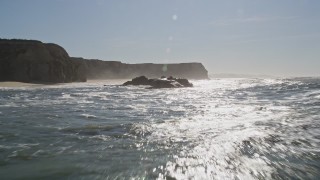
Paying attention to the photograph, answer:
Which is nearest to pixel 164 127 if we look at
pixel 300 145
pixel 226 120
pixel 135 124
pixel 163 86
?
pixel 135 124

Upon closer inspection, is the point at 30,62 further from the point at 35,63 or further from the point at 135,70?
the point at 135,70

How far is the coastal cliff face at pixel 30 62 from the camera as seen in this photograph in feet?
201

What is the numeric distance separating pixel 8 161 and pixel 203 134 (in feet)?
16.3

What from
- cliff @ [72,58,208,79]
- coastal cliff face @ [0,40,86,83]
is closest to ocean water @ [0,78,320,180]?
coastal cliff face @ [0,40,86,83]

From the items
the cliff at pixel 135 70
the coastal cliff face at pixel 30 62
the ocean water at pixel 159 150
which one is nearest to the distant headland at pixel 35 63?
the coastal cliff face at pixel 30 62

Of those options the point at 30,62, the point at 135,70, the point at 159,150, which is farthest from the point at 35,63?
the point at 135,70

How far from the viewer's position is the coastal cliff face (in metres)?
61.2

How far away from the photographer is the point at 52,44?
68.0 metres

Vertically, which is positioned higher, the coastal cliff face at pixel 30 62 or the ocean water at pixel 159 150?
the coastal cliff face at pixel 30 62

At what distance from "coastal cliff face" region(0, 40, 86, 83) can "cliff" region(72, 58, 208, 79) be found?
24.8m

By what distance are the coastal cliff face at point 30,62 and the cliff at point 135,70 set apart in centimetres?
2484

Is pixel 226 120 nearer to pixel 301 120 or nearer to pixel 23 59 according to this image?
pixel 301 120

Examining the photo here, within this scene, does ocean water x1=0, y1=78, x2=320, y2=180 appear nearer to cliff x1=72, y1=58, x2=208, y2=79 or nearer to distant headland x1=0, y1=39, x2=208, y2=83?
distant headland x1=0, y1=39, x2=208, y2=83

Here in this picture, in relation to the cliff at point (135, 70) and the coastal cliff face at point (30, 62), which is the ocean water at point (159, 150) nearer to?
the coastal cliff face at point (30, 62)
